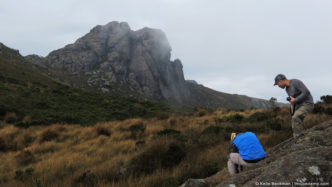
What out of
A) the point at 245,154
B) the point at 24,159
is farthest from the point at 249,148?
the point at 24,159

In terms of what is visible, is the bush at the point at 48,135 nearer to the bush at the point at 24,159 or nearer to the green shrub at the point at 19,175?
the bush at the point at 24,159

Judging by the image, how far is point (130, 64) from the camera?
86.1m

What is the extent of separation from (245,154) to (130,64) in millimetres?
86302

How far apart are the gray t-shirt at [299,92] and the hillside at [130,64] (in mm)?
54795

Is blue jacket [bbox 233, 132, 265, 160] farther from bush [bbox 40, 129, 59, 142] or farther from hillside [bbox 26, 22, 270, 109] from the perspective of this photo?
hillside [bbox 26, 22, 270, 109]

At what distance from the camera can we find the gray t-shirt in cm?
455

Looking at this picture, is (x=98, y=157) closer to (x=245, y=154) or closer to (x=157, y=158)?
(x=157, y=158)

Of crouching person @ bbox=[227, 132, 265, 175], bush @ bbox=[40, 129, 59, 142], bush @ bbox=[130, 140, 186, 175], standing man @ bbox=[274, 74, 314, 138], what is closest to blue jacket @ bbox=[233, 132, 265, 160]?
crouching person @ bbox=[227, 132, 265, 175]

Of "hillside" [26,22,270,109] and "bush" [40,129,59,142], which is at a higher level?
"hillside" [26,22,270,109]

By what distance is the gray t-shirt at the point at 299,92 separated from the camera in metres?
4.55

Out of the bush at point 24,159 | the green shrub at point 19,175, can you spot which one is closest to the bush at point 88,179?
the green shrub at point 19,175

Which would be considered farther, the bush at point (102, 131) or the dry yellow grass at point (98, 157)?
the bush at point (102, 131)

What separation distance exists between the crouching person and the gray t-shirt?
2.38 metres

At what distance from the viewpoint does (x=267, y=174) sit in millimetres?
1906
